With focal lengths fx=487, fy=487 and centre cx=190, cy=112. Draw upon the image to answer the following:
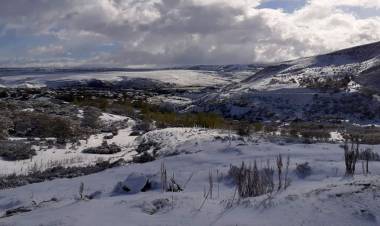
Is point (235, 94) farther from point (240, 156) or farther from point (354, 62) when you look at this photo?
point (240, 156)

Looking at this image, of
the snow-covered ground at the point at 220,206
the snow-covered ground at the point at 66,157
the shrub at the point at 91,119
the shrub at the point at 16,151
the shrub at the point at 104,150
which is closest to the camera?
the snow-covered ground at the point at 220,206

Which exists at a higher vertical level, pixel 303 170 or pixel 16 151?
pixel 303 170

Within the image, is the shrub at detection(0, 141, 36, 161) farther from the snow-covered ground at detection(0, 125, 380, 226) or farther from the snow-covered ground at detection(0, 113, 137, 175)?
the snow-covered ground at detection(0, 125, 380, 226)

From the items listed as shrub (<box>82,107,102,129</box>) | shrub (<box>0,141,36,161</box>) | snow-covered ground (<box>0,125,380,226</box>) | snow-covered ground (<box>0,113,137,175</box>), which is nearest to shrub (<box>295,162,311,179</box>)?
snow-covered ground (<box>0,125,380,226</box>)

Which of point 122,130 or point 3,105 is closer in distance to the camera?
point 122,130

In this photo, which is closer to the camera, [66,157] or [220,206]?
[220,206]

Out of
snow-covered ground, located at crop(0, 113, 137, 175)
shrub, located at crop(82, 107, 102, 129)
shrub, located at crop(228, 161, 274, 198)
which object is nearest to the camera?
shrub, located at crop(228, 161, 274, 198)

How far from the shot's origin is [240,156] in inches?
593

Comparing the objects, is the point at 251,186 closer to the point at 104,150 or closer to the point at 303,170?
the point at 303,170

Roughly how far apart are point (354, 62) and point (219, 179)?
5772cm

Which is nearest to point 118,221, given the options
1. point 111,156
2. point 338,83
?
point 111,156

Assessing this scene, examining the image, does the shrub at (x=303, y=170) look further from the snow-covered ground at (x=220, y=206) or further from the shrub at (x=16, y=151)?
the shrub at (x=16, y=151)

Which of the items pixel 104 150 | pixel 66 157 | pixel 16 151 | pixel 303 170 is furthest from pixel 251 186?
pixel 16 151

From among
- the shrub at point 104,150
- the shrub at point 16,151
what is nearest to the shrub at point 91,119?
the shrub at point 104,150
